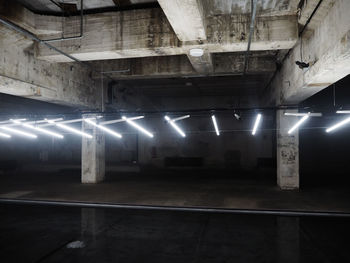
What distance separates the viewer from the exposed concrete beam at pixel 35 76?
696 cm

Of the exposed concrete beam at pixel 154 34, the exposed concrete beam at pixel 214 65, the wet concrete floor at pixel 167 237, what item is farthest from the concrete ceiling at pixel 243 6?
the wet concrete floor at pixel 167 237

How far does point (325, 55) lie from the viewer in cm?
486

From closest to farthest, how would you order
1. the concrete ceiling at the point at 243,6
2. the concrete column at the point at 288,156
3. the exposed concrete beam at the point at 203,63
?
the concrete ceiling at the point at 243,6 < the exposed concrete beam at the point at 203,63 < the concrete column at the point at 288,156

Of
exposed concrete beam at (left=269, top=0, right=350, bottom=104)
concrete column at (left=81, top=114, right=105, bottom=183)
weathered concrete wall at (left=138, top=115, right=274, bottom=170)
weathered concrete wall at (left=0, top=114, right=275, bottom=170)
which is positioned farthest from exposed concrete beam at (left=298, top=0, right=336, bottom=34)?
weathered concrete wall at (left=138, top=115, right=274, bottom=170)

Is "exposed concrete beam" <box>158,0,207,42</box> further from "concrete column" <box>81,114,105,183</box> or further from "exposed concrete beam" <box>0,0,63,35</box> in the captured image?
"concrete column" <box>81,114,105,183</box>

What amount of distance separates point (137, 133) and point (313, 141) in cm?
1199

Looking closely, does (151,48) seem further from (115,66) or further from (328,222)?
Answer: (328,222)

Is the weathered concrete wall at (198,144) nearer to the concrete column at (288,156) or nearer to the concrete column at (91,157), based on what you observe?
the concrete column at (91,157)

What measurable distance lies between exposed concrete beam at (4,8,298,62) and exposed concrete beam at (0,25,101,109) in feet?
4.09

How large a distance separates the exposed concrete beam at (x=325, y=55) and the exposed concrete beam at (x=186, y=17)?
2401mm

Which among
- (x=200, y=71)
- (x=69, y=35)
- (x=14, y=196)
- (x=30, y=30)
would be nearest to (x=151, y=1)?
(x=69, y=35)

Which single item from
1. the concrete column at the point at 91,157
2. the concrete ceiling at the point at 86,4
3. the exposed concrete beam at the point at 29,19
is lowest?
the concrete column at the point at 91,157

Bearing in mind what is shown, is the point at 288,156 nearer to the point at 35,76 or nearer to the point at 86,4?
the point at 86,4

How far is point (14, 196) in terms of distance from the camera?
32.1 feet
